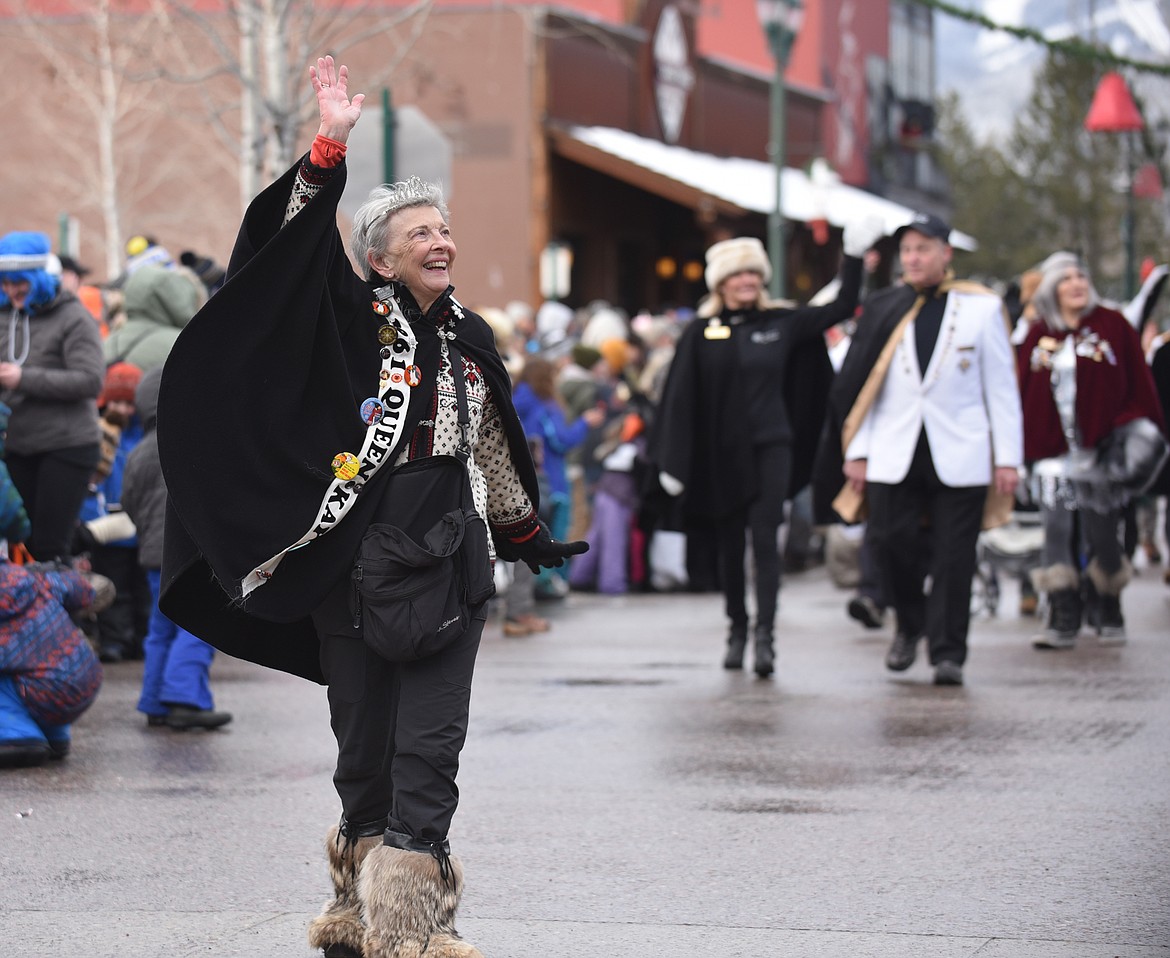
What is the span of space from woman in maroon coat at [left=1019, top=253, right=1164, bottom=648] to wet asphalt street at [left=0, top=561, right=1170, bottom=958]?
0.87 m

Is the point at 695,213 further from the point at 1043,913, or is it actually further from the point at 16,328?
the point at 1043,913

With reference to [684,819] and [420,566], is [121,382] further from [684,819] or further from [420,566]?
[420,566]

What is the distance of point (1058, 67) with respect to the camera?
1731 inches

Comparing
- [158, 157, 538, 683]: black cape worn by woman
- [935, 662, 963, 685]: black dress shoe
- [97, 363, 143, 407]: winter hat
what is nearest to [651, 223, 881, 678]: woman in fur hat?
[935, 662, 963, 685]: black dress shoe

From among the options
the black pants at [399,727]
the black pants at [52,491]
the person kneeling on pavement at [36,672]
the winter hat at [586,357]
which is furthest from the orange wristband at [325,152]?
the winter hat at [586,357]

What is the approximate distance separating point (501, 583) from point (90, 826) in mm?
7884

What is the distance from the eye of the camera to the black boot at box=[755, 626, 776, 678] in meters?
10.3

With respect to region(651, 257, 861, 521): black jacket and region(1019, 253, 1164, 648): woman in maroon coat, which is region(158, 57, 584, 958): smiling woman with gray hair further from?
region(1019, 253, 1164, 648): woman in maroon coat

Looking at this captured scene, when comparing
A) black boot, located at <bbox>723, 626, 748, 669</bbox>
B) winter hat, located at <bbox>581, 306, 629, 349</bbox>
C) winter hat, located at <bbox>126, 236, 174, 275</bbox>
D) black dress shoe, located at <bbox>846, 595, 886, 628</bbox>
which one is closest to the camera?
black boot, located at <bbox>723, 626, 748, 669</bbox>

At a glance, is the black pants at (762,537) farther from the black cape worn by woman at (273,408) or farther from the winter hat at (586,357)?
the winter hat at (586,357)

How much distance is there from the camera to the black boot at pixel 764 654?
10266 mm

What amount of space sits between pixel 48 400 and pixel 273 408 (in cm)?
553

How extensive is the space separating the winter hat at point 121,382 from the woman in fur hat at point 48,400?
0.59 m

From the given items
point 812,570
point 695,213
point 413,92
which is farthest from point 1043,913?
point 695,213
